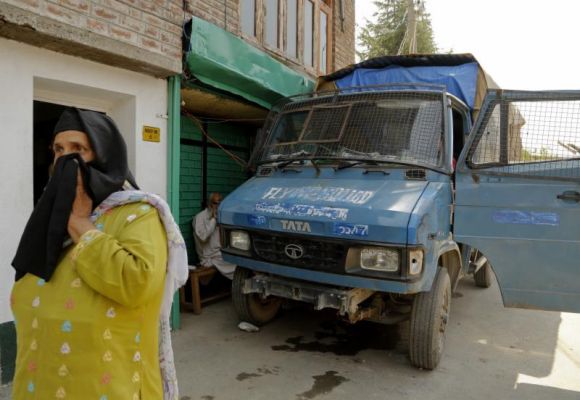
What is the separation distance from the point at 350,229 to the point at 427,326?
1.07 m

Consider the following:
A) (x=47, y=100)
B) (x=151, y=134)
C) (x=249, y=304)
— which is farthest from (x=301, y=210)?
(x=47, y=100)

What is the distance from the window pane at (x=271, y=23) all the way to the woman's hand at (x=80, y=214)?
5.25 m

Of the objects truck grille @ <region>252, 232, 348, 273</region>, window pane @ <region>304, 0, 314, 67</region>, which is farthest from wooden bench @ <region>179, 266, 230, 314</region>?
window pane @ <region>304, 0, 314, 67</region>

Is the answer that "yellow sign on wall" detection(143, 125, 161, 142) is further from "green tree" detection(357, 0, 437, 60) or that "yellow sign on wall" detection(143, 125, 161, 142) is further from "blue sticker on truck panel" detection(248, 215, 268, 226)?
"green tree" detection(357, 0, 437, 60)

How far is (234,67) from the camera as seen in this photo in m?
4.67

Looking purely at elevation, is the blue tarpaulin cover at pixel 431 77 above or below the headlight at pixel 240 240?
above

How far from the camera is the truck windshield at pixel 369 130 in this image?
3.77m

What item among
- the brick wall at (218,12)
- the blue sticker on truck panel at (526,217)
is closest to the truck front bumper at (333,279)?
the blue sticker on truck panel at (526,217)

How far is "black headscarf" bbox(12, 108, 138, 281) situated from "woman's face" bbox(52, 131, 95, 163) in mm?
17

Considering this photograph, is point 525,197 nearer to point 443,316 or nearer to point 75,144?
point 443,316

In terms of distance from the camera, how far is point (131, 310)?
140 centimetres

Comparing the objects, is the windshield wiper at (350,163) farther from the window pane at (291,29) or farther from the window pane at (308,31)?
the window pane at (308,31)

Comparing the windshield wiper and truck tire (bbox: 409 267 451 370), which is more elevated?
the windshield wiper

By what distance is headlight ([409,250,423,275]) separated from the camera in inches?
120
